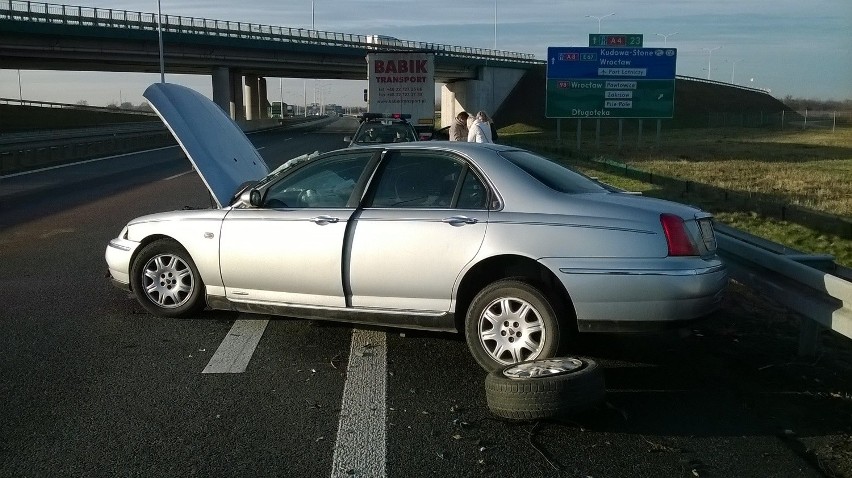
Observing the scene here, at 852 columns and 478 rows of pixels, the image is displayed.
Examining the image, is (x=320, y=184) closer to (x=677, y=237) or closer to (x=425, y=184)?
(x=425, y=184)

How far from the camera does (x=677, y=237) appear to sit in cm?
555

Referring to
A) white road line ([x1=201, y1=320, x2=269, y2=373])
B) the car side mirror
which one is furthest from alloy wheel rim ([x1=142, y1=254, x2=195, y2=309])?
the car side mirror

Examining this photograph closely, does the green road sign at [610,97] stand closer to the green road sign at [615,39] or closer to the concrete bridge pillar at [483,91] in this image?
the green road sign at [615,39]

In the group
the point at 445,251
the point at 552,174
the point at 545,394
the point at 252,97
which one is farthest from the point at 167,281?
the point at 252,97

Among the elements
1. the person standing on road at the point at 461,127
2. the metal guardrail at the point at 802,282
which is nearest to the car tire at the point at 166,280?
the metal guardrail at the point at 802,282

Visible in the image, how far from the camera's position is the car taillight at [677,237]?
5.52 meters

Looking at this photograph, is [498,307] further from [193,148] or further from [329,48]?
[329,48]

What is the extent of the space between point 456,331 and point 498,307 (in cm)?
45

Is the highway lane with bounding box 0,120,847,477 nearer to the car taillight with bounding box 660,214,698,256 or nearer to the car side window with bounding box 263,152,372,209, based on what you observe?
the car taillight with bounding box 660,214,698,256

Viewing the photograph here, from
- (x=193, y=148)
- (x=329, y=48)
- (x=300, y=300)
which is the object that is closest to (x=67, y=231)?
(x=193, y=148)

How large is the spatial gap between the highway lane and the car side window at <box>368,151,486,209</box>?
3.54ft

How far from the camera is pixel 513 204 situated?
585 cm

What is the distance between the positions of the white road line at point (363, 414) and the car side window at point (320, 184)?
42.5 inches

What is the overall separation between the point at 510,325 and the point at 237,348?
6.67ft
